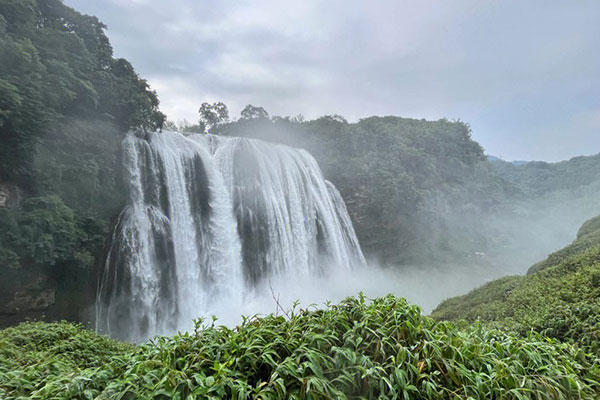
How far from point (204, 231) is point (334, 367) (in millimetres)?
12372

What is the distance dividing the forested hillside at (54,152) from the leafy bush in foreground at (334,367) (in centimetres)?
825

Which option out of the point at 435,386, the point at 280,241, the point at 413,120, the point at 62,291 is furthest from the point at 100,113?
the point at 413,120

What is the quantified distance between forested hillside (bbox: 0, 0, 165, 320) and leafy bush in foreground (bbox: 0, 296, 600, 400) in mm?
8251

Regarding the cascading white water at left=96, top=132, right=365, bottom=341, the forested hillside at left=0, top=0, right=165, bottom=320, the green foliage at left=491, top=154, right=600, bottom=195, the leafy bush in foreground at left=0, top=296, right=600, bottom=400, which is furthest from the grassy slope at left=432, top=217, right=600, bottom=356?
the green foliage at left=491, top=154, right=600, bottom=195

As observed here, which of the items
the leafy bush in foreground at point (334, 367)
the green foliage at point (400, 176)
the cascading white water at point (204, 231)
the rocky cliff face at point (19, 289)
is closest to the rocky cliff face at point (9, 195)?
the rocky cliff face at point (19, 289)

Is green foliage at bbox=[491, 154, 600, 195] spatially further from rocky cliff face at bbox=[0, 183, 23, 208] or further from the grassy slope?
rocky cliff face at bbox=[0, 183, 23, 208]

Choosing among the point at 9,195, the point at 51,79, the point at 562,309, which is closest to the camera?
the point at 562,309

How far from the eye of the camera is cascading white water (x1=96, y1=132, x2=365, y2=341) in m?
10.4

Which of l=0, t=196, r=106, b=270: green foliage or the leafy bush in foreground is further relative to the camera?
l=0, t=196, r=106, b=270: green foliage

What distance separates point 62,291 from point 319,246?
1338cm

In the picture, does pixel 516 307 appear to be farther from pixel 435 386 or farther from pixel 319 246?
Answer: pixel 319 246

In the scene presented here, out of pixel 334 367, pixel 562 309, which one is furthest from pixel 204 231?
pixel 562 309

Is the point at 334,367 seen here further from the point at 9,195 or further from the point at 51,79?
the point at 51,79

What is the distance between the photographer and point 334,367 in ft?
6.23
